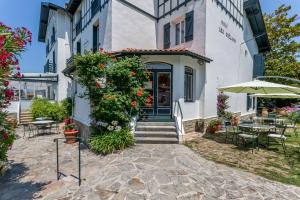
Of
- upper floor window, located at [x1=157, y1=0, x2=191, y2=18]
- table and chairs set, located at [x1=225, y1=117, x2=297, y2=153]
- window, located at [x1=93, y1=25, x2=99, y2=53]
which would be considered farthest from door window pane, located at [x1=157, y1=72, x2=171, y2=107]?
window, located at [x1=93, y1=25, x2=99, y2=53]

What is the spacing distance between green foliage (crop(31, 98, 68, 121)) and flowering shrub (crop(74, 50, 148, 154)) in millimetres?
9433

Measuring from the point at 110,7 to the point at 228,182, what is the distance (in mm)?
10586

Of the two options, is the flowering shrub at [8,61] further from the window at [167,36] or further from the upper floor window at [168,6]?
the upper floor window at [168,6]

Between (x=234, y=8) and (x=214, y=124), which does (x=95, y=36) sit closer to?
(x=214, y=124)

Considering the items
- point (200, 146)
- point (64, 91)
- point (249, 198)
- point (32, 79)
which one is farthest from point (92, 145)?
point (32, 79)

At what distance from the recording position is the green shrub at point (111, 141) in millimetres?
7480

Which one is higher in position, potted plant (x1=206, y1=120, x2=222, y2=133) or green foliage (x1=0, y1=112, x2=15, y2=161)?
green foliage (x1=0, y1=112, x2=15, y2=161)

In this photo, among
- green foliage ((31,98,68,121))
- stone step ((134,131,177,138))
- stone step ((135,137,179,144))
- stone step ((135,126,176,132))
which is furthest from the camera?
green foliage ((31,98,68,121))

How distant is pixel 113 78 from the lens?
825 centimetres

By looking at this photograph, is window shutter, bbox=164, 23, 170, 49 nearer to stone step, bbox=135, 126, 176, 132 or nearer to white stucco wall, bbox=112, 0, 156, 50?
white stucco wall, bbox=112, 0, 156, 50

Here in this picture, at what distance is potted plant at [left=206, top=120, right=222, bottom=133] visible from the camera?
11.0m

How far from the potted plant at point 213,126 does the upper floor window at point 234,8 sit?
23.8 feet

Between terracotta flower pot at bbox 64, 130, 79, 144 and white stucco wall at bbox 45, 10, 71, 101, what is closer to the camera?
terracotta flower pot at bbox 64, 130, 79, 144

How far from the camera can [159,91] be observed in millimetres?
10859
